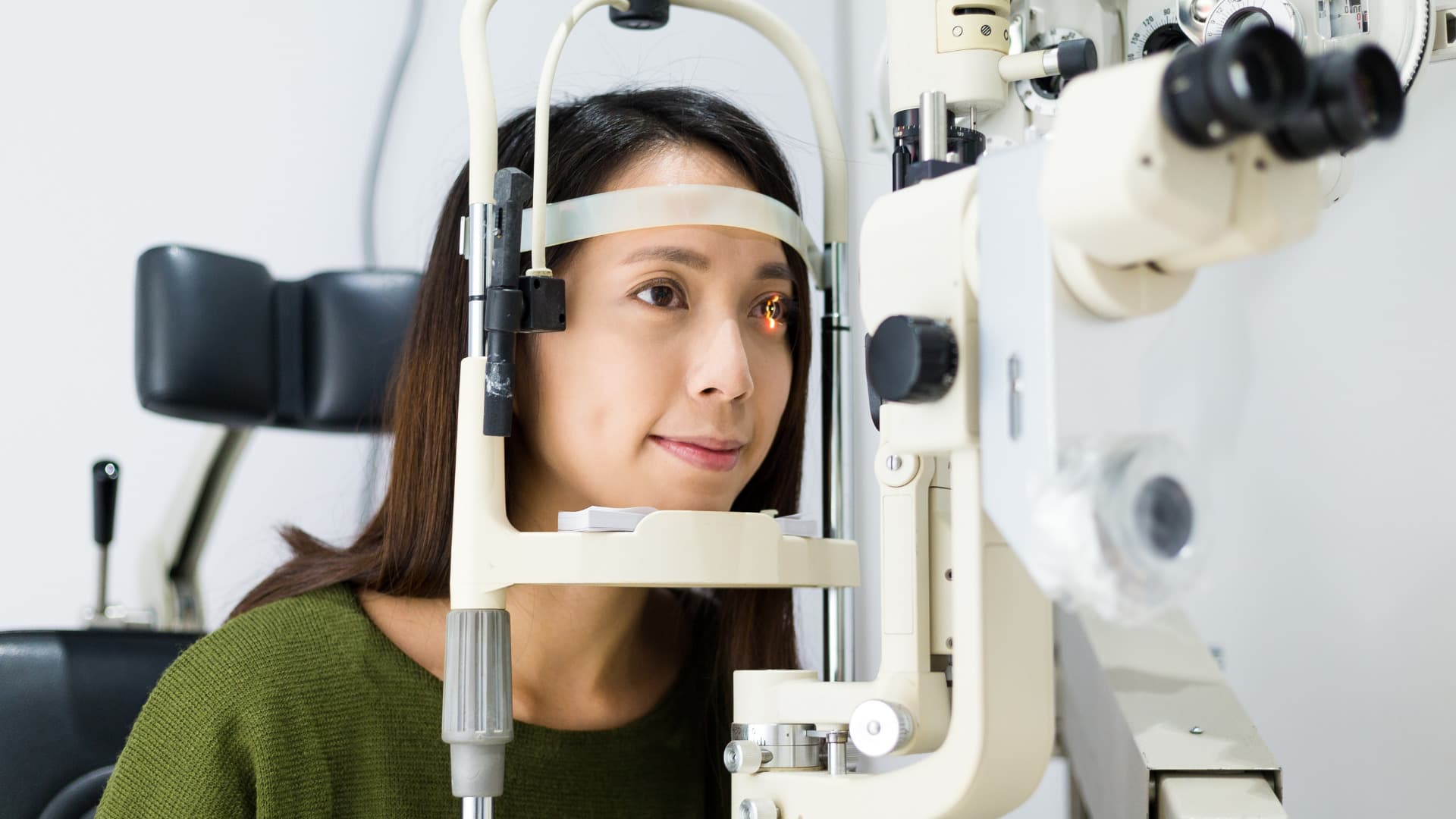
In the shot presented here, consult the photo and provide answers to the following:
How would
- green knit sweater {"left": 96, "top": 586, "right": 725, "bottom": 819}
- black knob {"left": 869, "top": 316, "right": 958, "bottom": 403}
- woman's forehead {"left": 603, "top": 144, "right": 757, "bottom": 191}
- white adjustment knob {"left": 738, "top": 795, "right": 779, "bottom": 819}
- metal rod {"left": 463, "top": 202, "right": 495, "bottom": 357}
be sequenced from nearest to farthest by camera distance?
black knob {"left": 869, "top": 316, "right": 958, "bottom": 403} → white adjustment knob {"left": 738, "top": 795, "right": 779, "bottom": 819} → metal rod {"left": 463, "top": 202, "right": 495, "bottom": 357} → green knit sweater {"left": 96, "top": 586, "right": 725, "bottom": 819} → woman's forehead {"left": 603, "top": 144, "right": 757, "bottom": 191}

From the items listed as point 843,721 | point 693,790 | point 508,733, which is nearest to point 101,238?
point 693,790

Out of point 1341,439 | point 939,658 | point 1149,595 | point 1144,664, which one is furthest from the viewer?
point 1341,439

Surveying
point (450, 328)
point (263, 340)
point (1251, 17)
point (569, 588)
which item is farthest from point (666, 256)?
point (263, 340)

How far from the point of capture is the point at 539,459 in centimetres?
115

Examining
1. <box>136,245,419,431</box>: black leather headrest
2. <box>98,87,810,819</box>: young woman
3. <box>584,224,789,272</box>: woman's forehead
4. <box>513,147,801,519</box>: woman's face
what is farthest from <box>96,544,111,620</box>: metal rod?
<box>584,224,789,272</box>: woman's forehead

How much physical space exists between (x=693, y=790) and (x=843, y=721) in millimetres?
552

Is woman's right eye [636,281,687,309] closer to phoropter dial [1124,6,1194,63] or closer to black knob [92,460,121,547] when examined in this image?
phoropter dial [1124,6,1194,63]

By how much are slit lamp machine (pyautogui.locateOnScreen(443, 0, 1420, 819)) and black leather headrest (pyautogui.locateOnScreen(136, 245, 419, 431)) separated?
0.56 metres

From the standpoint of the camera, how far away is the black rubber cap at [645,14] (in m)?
0.99

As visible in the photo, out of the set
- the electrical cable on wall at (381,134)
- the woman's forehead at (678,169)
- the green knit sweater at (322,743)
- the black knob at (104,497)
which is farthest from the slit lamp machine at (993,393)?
the electrical cable on wall at (381,134)

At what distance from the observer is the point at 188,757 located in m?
1.00

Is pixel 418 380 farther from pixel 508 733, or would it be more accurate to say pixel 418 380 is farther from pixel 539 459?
pixel 508 733

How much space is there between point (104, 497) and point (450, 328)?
1.95ft

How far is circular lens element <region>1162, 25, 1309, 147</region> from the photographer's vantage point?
50 cm
